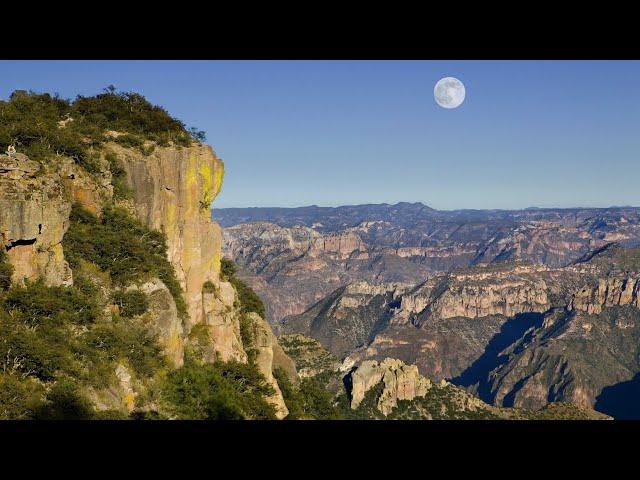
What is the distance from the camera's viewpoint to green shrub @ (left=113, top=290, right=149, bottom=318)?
2622 cm

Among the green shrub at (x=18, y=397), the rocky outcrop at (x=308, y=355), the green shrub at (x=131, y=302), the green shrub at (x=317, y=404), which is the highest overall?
the green shrub at (x=131, y=302)

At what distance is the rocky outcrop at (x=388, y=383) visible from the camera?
11212 cm

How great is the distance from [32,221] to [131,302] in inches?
261

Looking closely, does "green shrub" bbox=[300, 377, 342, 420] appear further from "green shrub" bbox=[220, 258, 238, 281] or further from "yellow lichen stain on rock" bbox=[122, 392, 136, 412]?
"yellow lichen stain on rock" bbox=[122, 392, 136, 412]

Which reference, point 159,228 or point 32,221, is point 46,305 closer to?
point 32,221

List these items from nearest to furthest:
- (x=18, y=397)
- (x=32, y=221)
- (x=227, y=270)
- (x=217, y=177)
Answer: (x=18, y=397) < (x=32, y=221) < (x=217, y=177) < (x=227, y=270)

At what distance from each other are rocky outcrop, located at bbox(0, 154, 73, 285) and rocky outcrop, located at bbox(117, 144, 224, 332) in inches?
331

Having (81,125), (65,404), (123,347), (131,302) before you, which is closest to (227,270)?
(81,125)

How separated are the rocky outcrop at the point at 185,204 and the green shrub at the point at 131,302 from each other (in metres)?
7.18

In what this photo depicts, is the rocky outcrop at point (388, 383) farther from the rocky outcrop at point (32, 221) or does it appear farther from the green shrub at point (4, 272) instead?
the green shrub at point (4, 272)

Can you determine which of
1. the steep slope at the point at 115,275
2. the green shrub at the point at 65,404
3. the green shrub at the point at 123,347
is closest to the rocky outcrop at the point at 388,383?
the steep slope at the point at 115,275

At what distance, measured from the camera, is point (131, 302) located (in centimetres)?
2661

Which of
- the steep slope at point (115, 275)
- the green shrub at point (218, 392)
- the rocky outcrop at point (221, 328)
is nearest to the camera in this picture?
the steep slope at point (115, 275)
